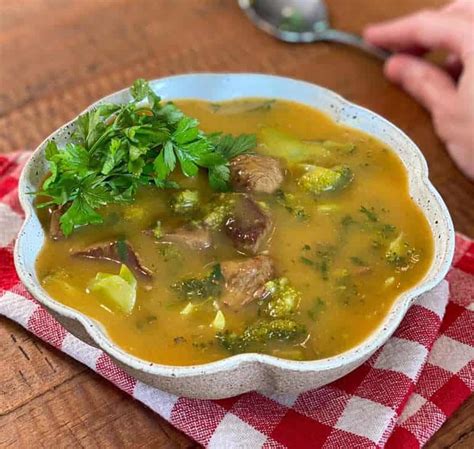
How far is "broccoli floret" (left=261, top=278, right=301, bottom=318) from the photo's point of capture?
4.61 feet

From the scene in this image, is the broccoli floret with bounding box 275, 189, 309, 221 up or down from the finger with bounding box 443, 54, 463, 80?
up

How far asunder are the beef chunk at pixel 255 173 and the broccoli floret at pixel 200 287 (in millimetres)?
243

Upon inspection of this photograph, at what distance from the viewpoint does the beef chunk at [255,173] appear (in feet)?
5.30

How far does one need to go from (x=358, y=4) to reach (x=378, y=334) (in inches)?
62.0

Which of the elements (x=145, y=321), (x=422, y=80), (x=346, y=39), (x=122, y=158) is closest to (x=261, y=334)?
(x=145, y=321)

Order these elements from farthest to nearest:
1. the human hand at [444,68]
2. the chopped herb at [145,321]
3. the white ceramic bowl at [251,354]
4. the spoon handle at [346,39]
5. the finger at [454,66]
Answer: the spoon handle at [346,39]
the finger at [454,66]
the human hand at [444,68]
the chopped herb at [145,321]
the white ceramic bowl at [251,354]

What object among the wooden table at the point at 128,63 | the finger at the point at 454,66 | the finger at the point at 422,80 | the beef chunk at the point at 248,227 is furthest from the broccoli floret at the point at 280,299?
the finger at the point at 454,66

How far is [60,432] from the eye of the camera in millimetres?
1424

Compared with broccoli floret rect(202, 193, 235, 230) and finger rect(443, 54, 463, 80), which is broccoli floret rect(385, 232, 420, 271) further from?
finger rect(443, 54, 463, 80)

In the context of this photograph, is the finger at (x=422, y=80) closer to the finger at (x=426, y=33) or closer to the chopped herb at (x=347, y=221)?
the finger at (x=426, y=33)

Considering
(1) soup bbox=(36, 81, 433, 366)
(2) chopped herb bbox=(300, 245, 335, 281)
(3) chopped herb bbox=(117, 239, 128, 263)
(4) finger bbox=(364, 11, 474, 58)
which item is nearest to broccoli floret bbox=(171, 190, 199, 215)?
(1) soup bbox=(36, 81, 433, 366)

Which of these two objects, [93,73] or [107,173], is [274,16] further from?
[107,173]

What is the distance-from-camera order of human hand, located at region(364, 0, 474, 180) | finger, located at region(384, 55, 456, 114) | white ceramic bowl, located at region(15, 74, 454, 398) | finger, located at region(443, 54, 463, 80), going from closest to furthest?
white ceramic bowl, located at region(15, 74, 454, 398)
human hand, located at region(364, 0, 474, 180)
finger, located at region(384, 55, 456, 114)
finger, located at region(443, 54, 463, 80)

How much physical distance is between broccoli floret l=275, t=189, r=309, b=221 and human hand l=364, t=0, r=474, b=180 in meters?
0.58
